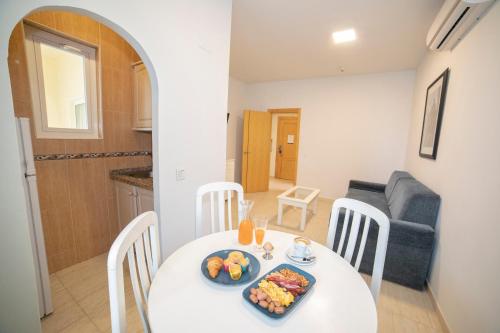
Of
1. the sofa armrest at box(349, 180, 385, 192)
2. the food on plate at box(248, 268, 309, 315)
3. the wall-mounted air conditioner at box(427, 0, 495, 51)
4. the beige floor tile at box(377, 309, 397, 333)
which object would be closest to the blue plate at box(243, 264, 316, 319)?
the food on plate at box(248, 268, 309, 315)

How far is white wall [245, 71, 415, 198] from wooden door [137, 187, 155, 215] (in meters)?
3.61

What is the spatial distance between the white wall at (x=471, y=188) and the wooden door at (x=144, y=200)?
2391 millimetres

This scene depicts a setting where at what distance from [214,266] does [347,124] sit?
4267 mm

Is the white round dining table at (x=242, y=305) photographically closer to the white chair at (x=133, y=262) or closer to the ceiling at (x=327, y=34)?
the white chair at (x=133, y=262)

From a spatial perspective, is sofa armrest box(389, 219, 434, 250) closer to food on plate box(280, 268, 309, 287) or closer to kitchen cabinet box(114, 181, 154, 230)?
food on plate box(280, 268, 309, 287)

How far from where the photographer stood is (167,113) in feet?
5.13

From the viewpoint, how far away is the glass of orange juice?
1.11 m

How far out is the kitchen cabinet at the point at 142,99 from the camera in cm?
223

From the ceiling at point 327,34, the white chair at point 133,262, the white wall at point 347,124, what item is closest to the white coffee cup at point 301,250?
the white chair at point 133,262

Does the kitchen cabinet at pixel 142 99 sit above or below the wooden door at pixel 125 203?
above

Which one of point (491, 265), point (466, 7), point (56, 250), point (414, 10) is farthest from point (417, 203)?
point (56, 250)

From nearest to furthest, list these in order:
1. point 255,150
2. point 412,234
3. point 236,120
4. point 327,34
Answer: point 412,234
point 327,34
point 255,150
point 236,120

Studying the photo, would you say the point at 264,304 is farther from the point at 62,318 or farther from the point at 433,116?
the point at 433,116

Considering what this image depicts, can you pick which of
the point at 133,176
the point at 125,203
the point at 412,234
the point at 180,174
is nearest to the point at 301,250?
the point at 180,174
